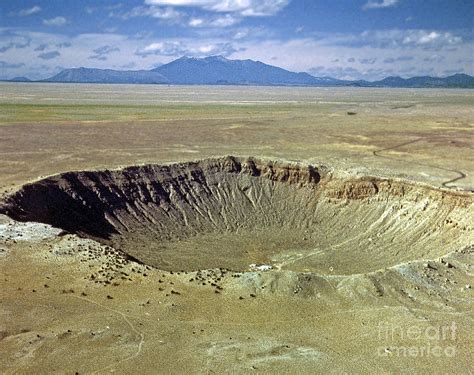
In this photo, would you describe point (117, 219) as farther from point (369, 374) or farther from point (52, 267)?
point (369, 374)

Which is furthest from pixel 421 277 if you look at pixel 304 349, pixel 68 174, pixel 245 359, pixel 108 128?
pixel 108 128

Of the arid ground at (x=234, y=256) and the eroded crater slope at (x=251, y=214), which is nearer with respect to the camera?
the arid ground at (x=234, y=256)

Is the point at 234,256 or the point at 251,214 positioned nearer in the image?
the point at 234,256

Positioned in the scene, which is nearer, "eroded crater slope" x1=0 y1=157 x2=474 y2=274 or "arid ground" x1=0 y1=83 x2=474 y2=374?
"arid ground" x1=0 y1=83 x2=474 y2=374

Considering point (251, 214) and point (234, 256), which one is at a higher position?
point (251, 214)
